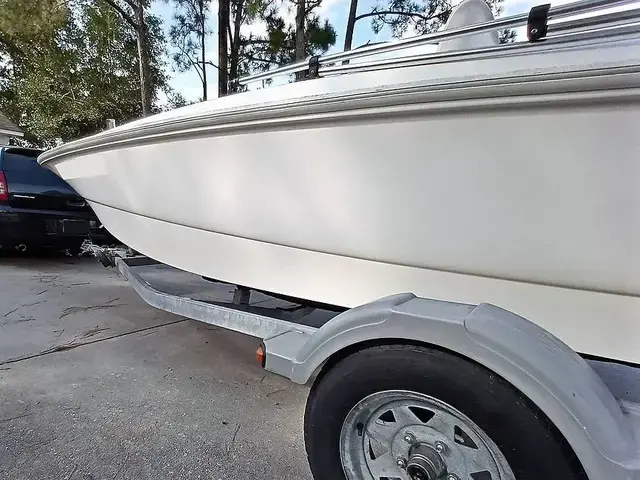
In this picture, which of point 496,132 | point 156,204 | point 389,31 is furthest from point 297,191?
point 389,31

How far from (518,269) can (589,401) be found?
0.44 metres

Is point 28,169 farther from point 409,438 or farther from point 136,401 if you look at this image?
point 409,438

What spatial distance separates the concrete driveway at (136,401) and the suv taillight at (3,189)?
57.8 inches

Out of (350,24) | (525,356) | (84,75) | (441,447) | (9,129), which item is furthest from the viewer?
(9,129)

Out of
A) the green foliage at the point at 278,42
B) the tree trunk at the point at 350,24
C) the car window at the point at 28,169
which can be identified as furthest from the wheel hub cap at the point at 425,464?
the green foliage at the point at 278,42

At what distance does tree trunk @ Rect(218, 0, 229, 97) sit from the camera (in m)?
9.41

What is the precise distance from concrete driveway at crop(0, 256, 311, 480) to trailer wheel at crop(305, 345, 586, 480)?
439mm

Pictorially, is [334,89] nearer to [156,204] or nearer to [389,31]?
[156,204]

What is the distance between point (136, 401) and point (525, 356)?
5.75 ft

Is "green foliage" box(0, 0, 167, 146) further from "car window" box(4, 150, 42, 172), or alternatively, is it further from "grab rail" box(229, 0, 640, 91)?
"grab rail" box(229, 0, 640, 91)

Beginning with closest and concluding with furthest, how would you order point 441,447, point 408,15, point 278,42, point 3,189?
1. point 441,447
2. point 3,189
3. point 408,15
4. point 278,42

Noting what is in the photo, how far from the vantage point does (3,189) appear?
4.27 metres

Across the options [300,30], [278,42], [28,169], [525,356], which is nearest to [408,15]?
[300,30]

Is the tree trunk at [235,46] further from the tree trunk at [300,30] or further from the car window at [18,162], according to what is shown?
the car window at [18,162]
